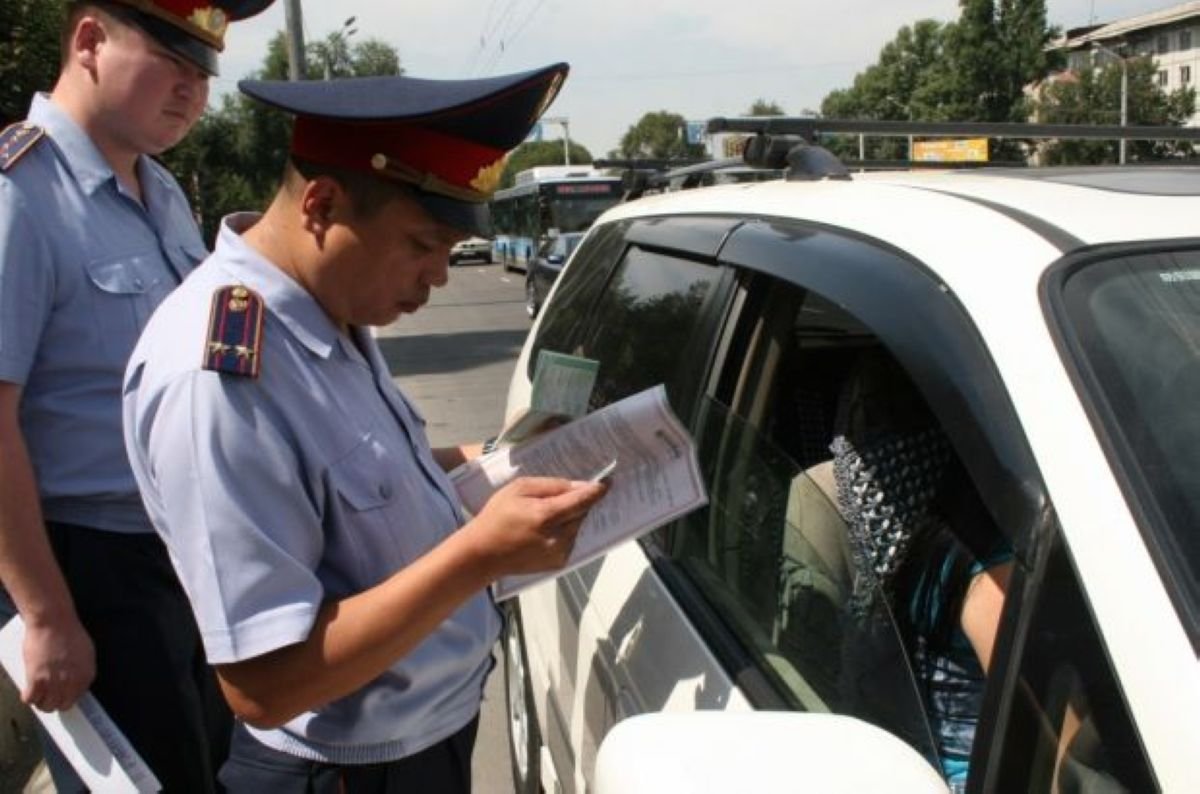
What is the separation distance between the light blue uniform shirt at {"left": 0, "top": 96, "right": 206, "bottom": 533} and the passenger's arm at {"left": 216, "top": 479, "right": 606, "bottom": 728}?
86 centimetres

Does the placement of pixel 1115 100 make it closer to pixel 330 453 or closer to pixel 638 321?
pixel 638 321

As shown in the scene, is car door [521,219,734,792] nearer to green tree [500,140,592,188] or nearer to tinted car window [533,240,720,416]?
tinted car window [533,240,720,416]

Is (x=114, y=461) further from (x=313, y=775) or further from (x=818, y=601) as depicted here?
(x=818, y=601)

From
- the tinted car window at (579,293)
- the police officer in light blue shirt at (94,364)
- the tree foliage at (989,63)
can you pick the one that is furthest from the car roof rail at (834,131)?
the tree foliage at (989,63)

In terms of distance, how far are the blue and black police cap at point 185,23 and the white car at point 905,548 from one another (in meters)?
1.05

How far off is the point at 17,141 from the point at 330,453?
1.11m

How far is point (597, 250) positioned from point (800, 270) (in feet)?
4.43

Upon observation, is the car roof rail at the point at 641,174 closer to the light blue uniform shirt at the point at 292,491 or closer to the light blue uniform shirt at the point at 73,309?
the light blue uniform shirt at the point at 73,309

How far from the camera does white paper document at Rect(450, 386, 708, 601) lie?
5.16ft

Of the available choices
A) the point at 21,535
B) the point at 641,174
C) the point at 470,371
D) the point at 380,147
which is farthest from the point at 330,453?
the point at 470,371

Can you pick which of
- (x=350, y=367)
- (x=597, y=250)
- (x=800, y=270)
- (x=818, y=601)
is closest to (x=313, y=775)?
(x=350, y=367)

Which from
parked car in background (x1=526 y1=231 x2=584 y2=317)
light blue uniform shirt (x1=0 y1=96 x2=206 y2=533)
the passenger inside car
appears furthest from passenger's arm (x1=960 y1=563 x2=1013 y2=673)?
parked car in background (x1=526 y1=231 x2=584 y2=317)

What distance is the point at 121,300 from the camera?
6.70 feet

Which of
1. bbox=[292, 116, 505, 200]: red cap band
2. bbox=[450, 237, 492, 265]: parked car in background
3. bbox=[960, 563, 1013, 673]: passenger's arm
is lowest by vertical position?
bbox=[450, 237, 492, 265]: parked car in background
